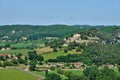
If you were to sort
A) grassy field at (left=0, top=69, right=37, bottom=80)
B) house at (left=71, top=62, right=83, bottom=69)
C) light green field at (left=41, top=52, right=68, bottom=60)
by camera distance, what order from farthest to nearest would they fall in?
light green field at (left=41, top=52, right=68, bottom=60)
house at (left=71, top=62, right=83, bottom=69)
grassy field at (left=0, top=69, right=37, bottom=80)

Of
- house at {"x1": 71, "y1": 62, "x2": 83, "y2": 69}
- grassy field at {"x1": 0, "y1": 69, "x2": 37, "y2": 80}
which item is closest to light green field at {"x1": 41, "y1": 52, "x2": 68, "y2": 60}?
house at {"x1": 71, "y1": 62, "x2": 83, "y2": 69}

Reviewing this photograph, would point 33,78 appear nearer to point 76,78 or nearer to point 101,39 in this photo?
point 76,78

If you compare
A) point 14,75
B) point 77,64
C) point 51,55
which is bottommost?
point 77,64

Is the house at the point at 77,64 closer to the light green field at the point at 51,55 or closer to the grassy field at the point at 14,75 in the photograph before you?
the light green field at the point at 51,55

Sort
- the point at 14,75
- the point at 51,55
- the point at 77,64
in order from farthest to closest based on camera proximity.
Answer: the point at 51,55
the point at 77,64
the point at 14,75

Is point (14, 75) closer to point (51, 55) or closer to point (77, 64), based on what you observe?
point (77, 64)

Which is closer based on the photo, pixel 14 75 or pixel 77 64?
pixel 14 75

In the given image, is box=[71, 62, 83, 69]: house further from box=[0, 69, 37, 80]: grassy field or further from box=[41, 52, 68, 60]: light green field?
box=[0, 69, 37, 80]: grassy field

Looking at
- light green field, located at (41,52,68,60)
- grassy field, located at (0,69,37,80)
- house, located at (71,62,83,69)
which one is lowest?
house, located at (71,62,83,69)

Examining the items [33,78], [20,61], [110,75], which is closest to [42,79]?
[33,78]

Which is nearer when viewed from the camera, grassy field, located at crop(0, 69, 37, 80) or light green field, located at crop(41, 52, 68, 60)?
grassy field, located at crop(0, 69, 37, 80)

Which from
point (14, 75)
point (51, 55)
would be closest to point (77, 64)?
point (51, 55)
